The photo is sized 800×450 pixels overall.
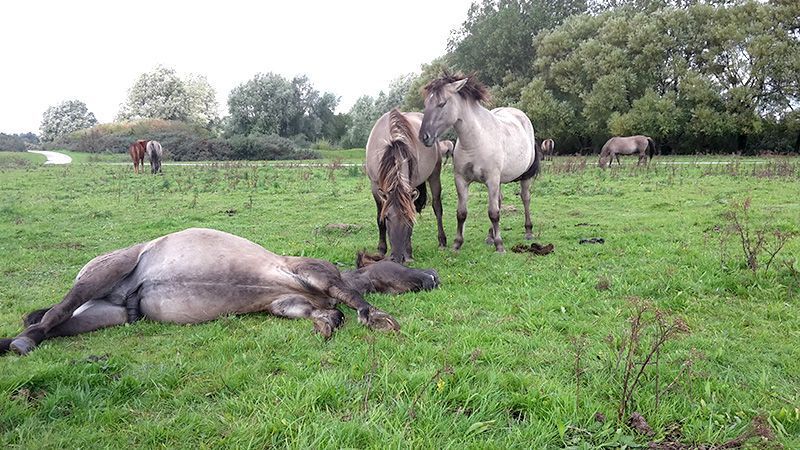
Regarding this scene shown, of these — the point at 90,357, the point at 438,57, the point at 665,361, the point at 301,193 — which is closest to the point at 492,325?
the point at 665,361

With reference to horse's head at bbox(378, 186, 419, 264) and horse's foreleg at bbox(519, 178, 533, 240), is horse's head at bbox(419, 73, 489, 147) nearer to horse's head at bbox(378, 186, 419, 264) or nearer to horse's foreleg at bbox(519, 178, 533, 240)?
horse's head at bbox(378, 186, 419, 264)

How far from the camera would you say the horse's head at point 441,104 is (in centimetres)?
680

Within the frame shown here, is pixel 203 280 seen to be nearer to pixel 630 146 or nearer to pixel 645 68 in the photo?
pixel 630 146

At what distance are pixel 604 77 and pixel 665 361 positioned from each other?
32.0 m

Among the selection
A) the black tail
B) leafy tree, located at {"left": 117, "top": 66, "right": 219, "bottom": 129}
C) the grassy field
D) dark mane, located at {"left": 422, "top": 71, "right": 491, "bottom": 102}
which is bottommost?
the grassy field

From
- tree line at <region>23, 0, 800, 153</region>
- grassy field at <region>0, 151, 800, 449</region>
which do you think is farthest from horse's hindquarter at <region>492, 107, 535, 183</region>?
tree line at <region>23, 0, 800, 153</region>

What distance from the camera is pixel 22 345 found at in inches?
148

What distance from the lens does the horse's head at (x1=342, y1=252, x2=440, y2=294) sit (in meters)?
5.27

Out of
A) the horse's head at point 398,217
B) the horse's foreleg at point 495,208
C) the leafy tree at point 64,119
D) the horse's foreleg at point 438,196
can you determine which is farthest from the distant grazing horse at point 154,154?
the leafy tree at point 64,119

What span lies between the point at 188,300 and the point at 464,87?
479 centimetres

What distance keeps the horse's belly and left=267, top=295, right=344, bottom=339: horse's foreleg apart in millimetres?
315

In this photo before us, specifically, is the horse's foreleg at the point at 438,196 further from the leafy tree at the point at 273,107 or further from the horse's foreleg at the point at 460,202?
the leafy tree at the point at 273,107

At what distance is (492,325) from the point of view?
13.9 ft

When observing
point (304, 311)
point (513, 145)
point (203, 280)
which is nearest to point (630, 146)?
point (513, 145)
